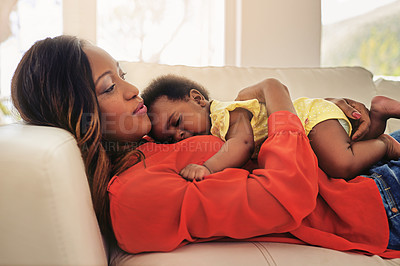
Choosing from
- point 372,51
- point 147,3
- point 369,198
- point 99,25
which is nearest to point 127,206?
point 369,198

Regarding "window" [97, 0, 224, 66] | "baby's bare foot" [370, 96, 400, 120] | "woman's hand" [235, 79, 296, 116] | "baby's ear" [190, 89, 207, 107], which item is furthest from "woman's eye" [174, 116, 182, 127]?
"window" [97, 0, 224, 66]

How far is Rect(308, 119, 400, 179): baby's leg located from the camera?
0.92 m

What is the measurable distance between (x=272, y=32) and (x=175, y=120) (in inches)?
69.8

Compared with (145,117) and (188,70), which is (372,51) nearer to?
(188,70)

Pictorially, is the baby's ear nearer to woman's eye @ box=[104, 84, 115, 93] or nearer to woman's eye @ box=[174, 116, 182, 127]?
woman's eye @ box=[174, 116, 182, 127]

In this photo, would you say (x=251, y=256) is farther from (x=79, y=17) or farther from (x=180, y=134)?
(x=79, y=17)

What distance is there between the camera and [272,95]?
0.96 metres

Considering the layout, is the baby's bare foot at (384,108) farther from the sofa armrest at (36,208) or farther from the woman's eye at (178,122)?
the sofa armrest at (36,208)

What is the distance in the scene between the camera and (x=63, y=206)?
54 centimetres

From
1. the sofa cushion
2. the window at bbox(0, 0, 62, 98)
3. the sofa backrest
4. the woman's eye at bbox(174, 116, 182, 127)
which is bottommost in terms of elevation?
the sofa cushion

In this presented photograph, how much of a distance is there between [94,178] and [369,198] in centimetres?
70

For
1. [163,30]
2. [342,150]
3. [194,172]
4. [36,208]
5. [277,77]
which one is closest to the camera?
[36,208]

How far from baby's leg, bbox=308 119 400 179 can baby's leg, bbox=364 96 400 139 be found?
0.13ft

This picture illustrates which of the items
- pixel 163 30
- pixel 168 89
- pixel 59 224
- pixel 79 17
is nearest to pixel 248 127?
pixel 168 89
